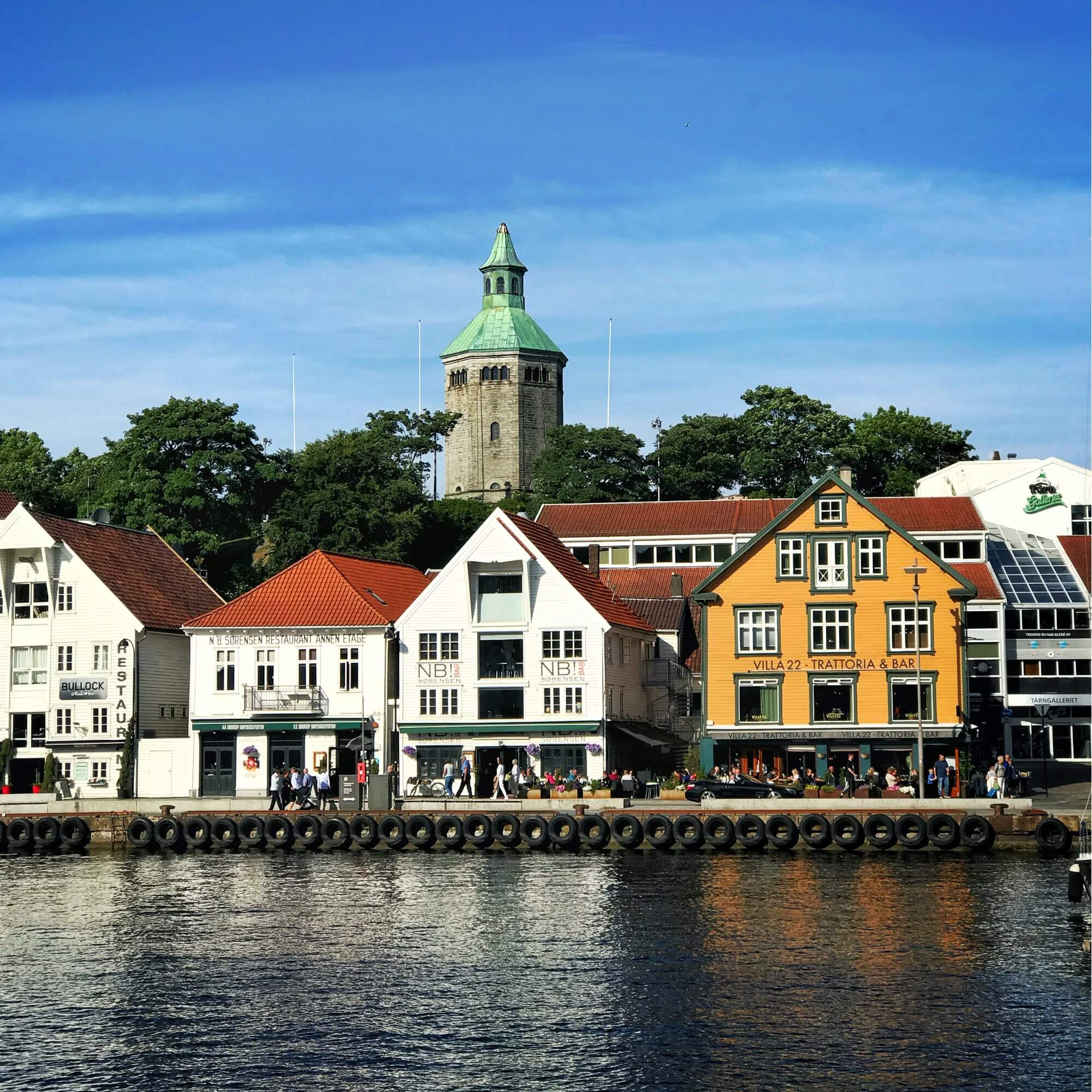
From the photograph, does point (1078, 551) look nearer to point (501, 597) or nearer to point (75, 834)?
point (501, 597)

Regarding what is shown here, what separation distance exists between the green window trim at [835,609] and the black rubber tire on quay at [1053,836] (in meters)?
17.3

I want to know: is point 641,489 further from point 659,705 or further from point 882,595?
point 882,595

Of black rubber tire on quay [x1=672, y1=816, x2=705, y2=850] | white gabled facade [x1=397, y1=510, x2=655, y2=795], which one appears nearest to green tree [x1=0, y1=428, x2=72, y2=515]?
white gabled facade [x1=397, y1=510, x2=655, y2=795]

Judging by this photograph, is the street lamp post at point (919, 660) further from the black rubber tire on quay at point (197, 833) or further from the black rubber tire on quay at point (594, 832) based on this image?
the black rubber tire on quay at point (197, 833)

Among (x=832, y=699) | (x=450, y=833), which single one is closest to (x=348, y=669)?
(x=450, y=833)

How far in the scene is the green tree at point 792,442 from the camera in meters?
123

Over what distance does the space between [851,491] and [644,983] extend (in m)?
40.1

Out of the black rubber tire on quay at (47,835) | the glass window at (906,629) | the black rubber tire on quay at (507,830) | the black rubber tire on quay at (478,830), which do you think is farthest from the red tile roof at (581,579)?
the black rubber tire on quay at (47,835)

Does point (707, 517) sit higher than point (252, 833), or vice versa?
point (707, 517)

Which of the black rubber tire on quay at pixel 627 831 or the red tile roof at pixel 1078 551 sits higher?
the red tile roof at pixel 1078 551

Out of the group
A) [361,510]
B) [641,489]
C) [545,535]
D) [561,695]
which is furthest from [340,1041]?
[641,489]

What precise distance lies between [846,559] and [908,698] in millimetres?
6457

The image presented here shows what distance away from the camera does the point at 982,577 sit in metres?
93.4

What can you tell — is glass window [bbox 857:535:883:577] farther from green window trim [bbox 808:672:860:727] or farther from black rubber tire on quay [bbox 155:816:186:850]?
black rubber tire on quay [bbox 155:816:186:850]
